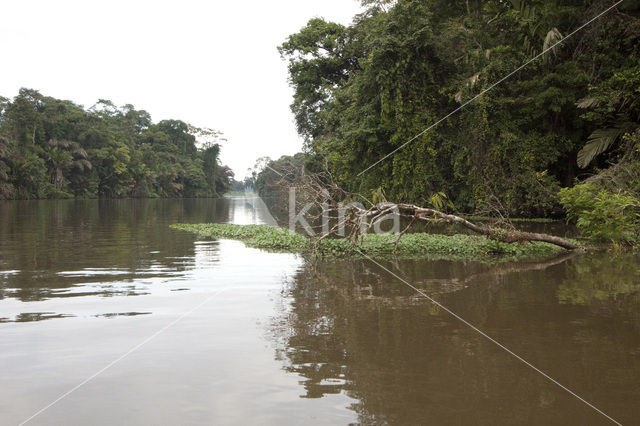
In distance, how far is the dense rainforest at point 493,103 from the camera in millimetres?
19641

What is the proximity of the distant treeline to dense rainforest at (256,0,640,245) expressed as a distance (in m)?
0.05

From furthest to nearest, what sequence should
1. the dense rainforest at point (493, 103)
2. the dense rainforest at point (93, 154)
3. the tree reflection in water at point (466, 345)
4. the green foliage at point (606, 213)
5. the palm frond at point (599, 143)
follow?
the dense rainforest at point (93, 154) < the dense rainforest at point (493, 103) < the palm frond at point (599, 143) < the green foliage at point (606, 213) < the tree reflection in water at point (466, 345)

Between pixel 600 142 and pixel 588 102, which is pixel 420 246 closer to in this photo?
pixel 588 102

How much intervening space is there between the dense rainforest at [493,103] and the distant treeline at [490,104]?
0.05m

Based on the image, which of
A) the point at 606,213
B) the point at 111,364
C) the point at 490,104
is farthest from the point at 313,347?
the point at 490,104

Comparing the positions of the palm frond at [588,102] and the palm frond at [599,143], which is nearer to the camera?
the palm frond at [588,102]

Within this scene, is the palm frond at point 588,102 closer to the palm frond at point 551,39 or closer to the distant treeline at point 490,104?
the distant treeline at point 490,104

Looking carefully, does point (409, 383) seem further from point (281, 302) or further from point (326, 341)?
point (281, 302)

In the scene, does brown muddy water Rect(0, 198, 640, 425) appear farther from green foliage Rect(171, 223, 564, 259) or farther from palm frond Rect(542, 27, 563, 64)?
palm frond Rect(542, 27, 563, 64)

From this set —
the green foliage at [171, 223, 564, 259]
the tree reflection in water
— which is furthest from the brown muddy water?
the green foliage at [171, 223, 564, 259]

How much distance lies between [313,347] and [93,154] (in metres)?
74.1

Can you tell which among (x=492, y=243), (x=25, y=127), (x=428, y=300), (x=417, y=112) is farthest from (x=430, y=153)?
(x=25, y=127)

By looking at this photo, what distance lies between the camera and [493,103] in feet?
73.5

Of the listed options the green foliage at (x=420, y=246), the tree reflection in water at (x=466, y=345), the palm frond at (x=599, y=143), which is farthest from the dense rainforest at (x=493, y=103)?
the tree reflection in water at (x=466, y=345)
